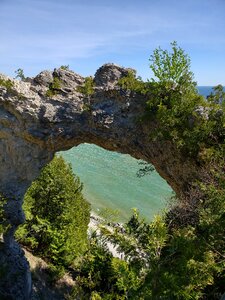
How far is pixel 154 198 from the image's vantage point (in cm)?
4559

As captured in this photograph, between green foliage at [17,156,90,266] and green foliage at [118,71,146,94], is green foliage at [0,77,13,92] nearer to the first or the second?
green foliage at [118,71,146,94]

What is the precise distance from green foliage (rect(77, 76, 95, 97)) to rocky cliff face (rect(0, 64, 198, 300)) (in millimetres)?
161

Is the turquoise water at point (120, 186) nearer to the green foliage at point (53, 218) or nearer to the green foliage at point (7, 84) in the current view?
the green foliage at point (53, 218)

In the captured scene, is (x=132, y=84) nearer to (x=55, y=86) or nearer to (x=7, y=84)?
(x=55, y=86)

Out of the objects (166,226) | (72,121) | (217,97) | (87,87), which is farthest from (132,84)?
(166,226)

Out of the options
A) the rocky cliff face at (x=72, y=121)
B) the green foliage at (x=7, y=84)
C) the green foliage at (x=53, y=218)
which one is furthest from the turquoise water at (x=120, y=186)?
the green foliage at (x=7, y=84)

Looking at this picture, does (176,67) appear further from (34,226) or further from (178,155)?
(34,226)

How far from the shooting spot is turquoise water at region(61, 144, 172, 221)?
44.2 metres

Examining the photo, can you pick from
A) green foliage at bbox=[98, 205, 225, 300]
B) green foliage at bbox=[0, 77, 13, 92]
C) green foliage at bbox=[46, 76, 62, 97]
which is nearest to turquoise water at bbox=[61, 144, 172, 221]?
green foliage at bbox=[46, 76, 62, 97]

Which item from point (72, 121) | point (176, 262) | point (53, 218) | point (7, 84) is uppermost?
point (7, 84)

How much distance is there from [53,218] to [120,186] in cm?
2599

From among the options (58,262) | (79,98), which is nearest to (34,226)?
(58,262)

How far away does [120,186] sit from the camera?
163 ft

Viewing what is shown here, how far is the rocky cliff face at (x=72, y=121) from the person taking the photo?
17078mm
